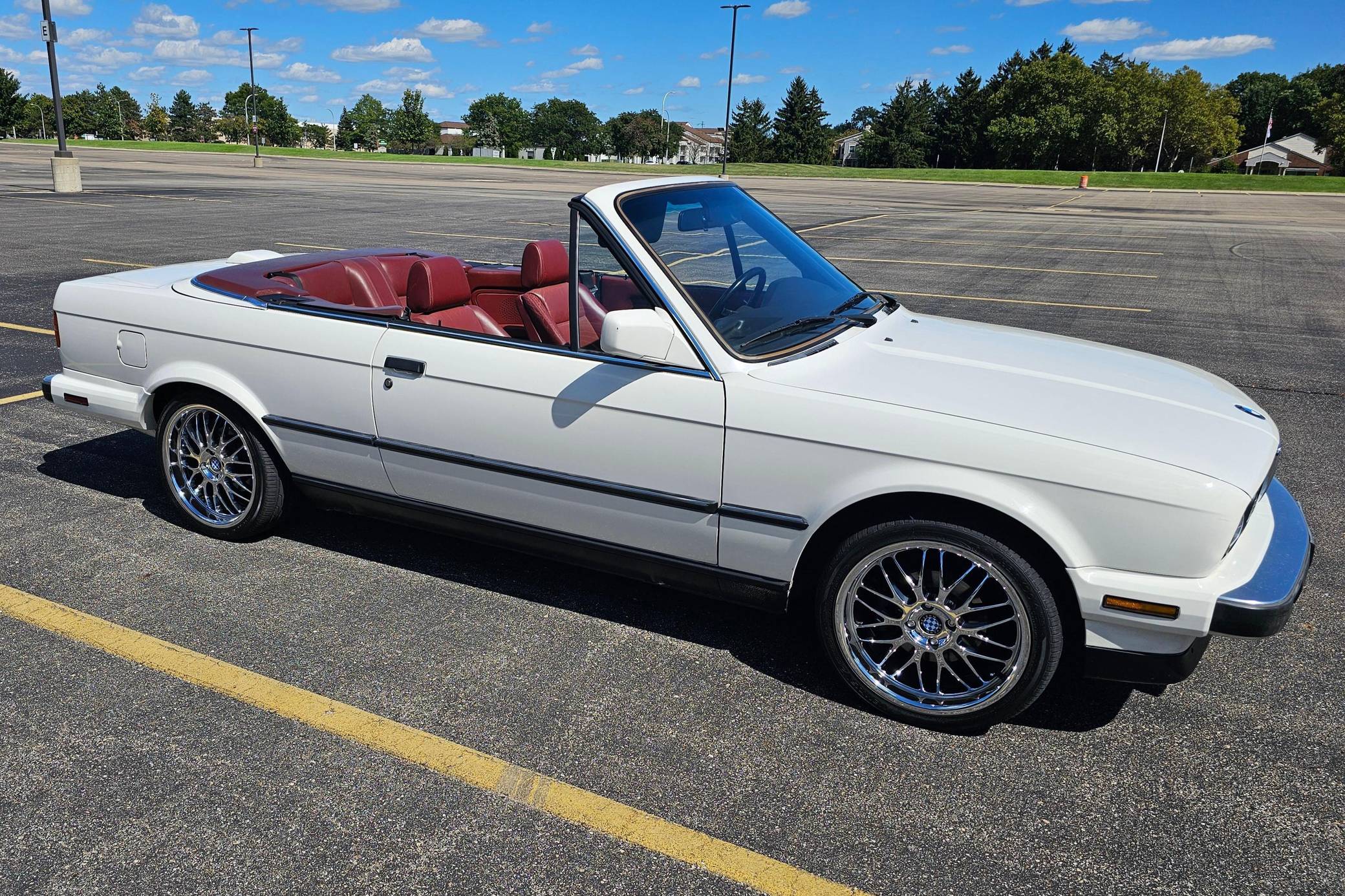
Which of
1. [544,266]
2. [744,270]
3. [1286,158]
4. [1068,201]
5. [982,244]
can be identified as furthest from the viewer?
[1286,158]

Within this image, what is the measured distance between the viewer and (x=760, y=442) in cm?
302

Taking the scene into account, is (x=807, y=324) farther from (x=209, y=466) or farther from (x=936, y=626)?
(x=209, y=466)

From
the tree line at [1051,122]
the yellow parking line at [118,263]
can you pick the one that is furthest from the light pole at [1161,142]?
the yellow parking line at [118,263]

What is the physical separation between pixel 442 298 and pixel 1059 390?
2.57m

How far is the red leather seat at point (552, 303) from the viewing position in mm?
3506

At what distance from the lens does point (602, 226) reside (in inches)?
131

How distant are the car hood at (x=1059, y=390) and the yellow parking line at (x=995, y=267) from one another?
36.2 feet

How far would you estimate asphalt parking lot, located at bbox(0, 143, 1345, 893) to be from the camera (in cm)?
243

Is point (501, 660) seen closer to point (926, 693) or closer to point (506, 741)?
point (506, 741)

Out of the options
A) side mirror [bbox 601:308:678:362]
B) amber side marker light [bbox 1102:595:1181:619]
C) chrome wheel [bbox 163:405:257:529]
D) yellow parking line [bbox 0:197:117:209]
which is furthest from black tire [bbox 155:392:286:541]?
yellow parking line [bbox 0:197:117:209]

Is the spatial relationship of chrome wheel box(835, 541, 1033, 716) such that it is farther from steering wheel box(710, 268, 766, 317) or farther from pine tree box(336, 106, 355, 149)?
pine tree box(336, 106, 355, 149)

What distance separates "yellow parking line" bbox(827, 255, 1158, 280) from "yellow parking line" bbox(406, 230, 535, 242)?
5.23m

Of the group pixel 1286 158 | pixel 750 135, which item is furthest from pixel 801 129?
pixel 1286 158

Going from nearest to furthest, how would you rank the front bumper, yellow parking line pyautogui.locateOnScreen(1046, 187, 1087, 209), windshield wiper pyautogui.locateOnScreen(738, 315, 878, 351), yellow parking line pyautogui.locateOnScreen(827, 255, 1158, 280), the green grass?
the front bumper → windshield wiper pyautogui.locateOnScreen(738, 315, 878, 351) → yellow parking line pyautogui.locateOnScreen(827, 255, 1158, 280) → yellow parking line pyautogui.locateOnScreen(1046, 187, 1087, 209) → the green grass
